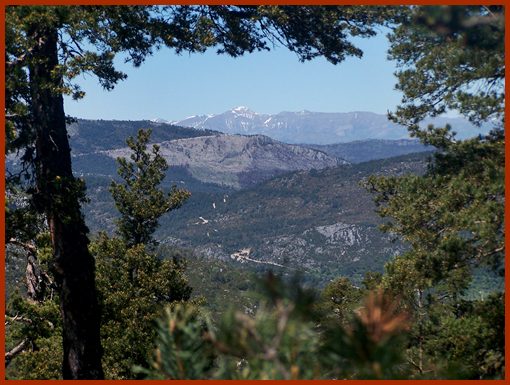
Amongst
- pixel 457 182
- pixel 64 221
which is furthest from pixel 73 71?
pixel 457 182

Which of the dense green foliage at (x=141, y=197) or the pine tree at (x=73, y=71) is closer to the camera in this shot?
the pine tree at (x=73, y=71)

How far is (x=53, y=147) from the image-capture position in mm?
8539

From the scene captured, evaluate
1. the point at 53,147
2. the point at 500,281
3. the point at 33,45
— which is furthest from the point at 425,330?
the point at 33,45

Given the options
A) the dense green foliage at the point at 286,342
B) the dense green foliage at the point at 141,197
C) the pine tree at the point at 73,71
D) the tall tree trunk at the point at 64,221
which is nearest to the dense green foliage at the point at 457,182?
the pine tree at the point at 73,71

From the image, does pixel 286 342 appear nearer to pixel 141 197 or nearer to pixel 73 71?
pixel 73 71

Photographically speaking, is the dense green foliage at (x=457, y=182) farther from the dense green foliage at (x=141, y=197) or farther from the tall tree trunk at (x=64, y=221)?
the dense green foliage at (x=141, y=197)

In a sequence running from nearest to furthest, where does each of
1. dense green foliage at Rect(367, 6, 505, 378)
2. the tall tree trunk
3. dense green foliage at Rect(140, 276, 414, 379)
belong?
Answer: dense green foliage at Rect(140, 276, 414, 379)
dense green foliage at Rect(367, 6, 505, 378)
the tall tree trunk

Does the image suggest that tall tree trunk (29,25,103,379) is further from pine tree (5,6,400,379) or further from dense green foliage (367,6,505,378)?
dense green foliage (367,6,505,378)

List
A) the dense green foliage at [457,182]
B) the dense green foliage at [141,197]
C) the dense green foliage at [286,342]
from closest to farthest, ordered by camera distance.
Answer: the dense green foliage at [286,342] < the dense green foliage at [457,182] < the dense green foliage at [141,197]

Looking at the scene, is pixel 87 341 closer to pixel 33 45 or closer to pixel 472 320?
pixel 33 45

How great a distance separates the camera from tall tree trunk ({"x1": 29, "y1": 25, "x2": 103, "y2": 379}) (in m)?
8.23

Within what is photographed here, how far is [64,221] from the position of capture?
8117 mm

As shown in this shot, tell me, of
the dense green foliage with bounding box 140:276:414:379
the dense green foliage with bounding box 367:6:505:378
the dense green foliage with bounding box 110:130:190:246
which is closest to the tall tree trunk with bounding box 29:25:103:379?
the dense green foliage with bounding box 367:6:505:378

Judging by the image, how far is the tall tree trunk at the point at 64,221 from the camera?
324 inches
